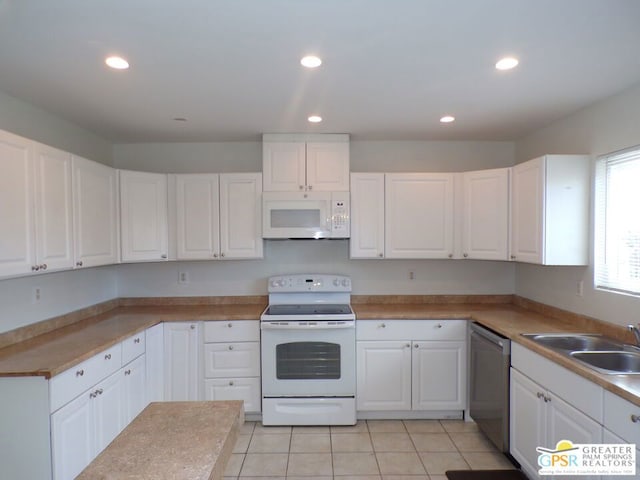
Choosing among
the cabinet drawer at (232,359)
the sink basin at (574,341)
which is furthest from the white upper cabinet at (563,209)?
the cabinet drawer at (232,359)

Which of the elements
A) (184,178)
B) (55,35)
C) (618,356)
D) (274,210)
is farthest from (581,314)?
(55,35)

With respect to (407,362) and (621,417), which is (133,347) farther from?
(621,417)

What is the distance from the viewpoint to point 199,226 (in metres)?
3.33

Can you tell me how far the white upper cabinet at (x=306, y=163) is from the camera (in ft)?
10.7

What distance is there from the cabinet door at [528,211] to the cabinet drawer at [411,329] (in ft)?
2.47

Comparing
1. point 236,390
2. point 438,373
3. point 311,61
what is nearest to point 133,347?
point 236,390

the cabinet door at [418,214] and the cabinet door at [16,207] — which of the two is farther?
the cabinet door at [418,214]

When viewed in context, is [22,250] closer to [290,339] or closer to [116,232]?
[116,232]

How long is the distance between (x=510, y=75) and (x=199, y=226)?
261 centimetres

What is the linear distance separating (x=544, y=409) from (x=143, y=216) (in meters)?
3.24

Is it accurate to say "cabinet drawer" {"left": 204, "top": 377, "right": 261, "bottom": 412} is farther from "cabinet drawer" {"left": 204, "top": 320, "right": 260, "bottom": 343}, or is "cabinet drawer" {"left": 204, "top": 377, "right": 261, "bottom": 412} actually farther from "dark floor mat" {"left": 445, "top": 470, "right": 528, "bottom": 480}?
"dark floor mat" {"left": 445, "top": 470, "right": 528, "bottom": 480}

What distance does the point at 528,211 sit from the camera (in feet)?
9.20

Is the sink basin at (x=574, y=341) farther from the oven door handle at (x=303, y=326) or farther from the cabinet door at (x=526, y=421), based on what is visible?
the oven door handle at (x=303, y=326)

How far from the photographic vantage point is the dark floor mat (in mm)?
2408
